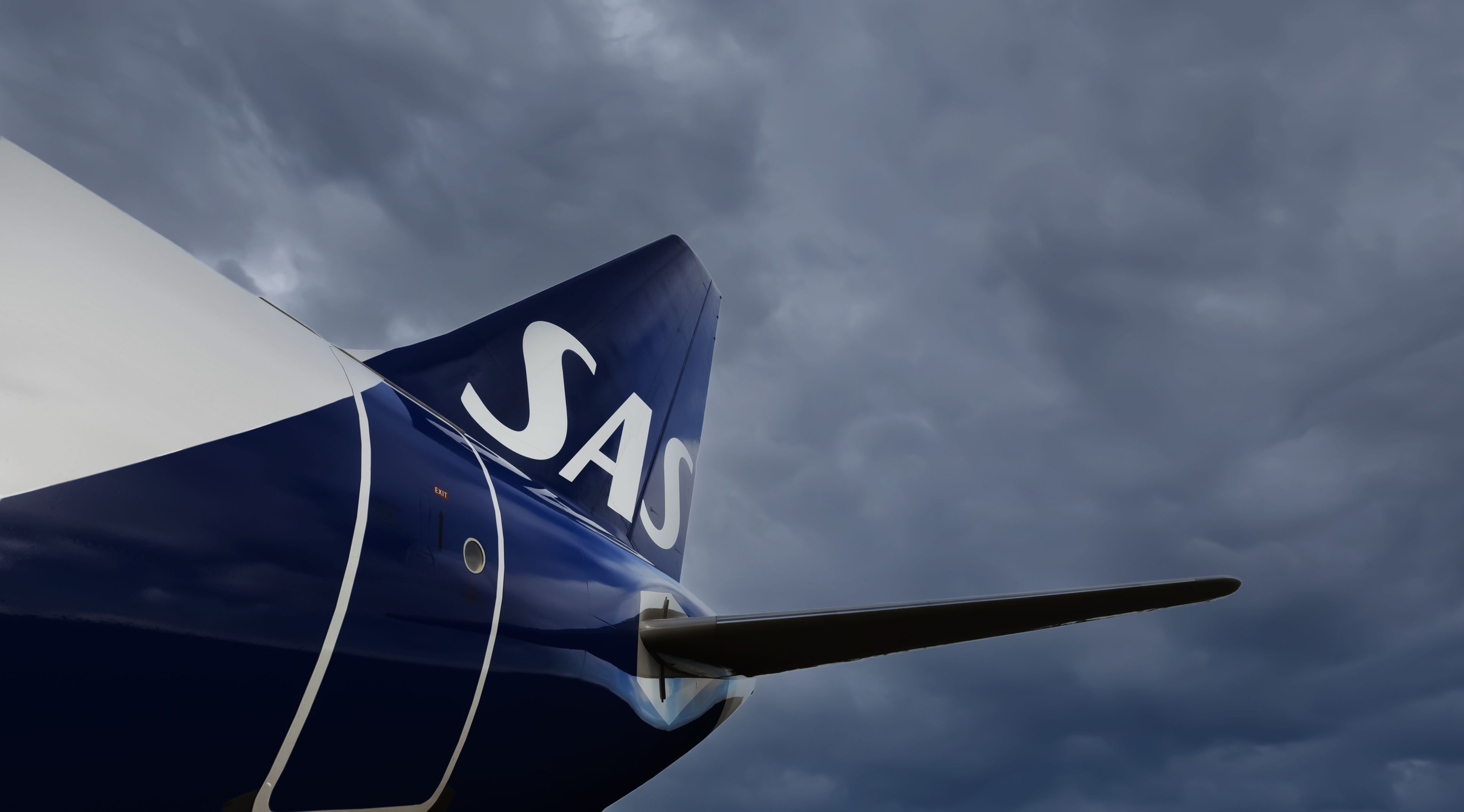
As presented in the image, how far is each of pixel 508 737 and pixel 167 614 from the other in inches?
67.0

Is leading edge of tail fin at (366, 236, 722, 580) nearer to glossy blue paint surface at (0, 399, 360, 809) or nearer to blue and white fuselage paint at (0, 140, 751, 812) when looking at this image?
blue and white fuselage paint at (0, 140, 751, 812)

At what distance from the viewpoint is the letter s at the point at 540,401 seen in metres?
4.83

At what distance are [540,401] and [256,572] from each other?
316 centimetres

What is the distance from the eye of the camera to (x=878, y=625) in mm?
4066

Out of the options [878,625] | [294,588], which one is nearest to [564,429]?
[878,625]

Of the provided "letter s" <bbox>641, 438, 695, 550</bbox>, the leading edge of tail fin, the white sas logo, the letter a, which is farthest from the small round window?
"letter s" <bbox>641, 438, 695, 550</bbox>

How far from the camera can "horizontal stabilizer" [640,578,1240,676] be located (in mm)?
3840

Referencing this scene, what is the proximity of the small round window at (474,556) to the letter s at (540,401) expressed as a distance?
1404 millimetres

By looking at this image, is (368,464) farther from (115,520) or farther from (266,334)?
(115,520)

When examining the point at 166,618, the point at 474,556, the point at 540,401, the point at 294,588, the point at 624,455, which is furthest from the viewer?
the point at 624,455

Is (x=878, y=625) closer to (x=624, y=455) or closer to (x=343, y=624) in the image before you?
(x=343, y=624)

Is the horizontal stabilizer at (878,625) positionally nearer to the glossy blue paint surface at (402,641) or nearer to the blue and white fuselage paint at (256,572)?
the blue and white fuselage paint at (256,572)

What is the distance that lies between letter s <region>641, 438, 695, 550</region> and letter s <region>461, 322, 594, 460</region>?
1.49 metres

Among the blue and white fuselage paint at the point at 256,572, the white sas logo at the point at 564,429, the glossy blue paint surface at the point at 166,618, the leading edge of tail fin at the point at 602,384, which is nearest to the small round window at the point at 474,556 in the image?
the blue and white fuselage paint at the point at 256,572
